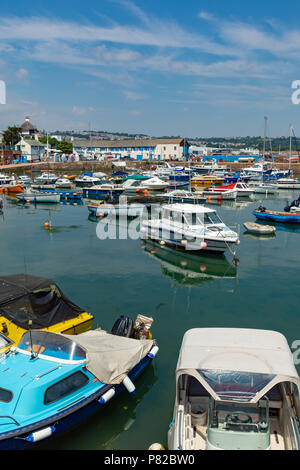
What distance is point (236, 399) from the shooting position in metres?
7.95

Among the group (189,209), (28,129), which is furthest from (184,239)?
(28,129)

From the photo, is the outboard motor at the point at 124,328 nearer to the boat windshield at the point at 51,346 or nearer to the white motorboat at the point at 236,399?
the boat windshield at the point at 51,346

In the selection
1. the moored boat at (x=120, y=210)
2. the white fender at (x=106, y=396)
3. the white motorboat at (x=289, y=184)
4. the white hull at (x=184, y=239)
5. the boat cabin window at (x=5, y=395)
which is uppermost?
the white motorboat at (x=289, y=184)

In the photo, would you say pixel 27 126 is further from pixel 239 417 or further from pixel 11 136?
pixel 239 417

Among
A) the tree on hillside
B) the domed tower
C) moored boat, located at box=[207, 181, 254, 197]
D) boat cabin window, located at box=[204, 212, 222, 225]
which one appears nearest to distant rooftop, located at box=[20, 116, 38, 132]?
the domed tower

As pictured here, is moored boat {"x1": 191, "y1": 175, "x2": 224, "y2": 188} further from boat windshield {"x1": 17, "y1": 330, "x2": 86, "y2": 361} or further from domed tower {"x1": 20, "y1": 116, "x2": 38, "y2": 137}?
domed tower {"x1": 20, "y1": 116, "x2": 38, "y2": 137}

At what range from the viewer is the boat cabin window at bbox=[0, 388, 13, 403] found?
861cm

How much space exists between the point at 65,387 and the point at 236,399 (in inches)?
163

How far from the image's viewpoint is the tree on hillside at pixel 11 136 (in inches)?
4277

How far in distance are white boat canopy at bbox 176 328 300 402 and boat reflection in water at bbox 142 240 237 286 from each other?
10.6m

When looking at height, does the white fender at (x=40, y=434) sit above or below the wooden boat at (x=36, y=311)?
below

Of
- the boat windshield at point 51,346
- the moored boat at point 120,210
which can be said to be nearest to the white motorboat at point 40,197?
the moored boat at point 120,210

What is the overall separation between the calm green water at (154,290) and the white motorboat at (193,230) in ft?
3.23
